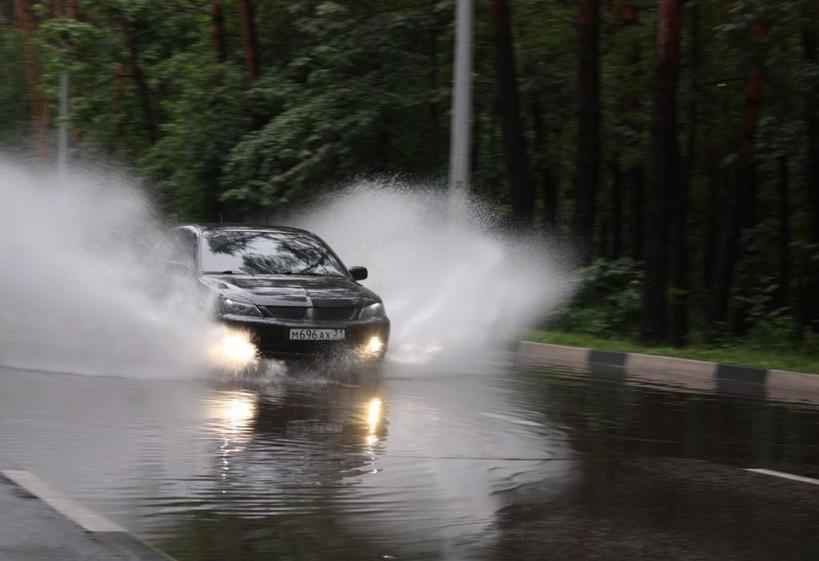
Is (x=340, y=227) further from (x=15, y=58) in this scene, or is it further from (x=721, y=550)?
(x=15, y=58)

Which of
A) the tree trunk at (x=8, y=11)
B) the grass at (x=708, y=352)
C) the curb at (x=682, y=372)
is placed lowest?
the curb at (x=682, y=372)

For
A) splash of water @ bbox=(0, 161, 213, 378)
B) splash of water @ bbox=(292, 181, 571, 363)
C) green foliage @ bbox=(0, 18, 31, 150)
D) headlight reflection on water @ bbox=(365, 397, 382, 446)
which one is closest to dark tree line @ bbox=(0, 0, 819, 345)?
splash of water @ bbox=(292, 181, 571, 363)

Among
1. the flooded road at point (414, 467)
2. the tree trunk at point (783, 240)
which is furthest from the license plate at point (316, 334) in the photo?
the tree trunk at point (783, 240)

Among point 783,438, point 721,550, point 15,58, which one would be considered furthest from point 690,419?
point 15,58

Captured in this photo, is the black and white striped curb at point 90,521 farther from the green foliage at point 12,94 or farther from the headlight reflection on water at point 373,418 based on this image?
the green foliage at point 12,94

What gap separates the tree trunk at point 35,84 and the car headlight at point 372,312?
110ft

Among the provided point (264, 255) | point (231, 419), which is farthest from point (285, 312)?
point (231, 419)

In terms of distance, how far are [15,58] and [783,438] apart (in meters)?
48.5

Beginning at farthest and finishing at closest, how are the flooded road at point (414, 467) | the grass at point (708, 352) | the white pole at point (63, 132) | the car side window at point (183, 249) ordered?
the white pole at point (63, 132)
the grass at point (708, 352)
the car side window at point (183, 249)
the flooded road at point (414, 467)

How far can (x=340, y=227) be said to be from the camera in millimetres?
26359

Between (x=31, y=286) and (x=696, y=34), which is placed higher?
(x=696, y=34)

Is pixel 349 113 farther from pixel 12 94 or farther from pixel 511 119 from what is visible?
pixel 12 94

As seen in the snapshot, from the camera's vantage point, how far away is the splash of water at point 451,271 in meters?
19.4

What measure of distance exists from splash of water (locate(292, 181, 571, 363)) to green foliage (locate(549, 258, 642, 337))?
0.38 metres
